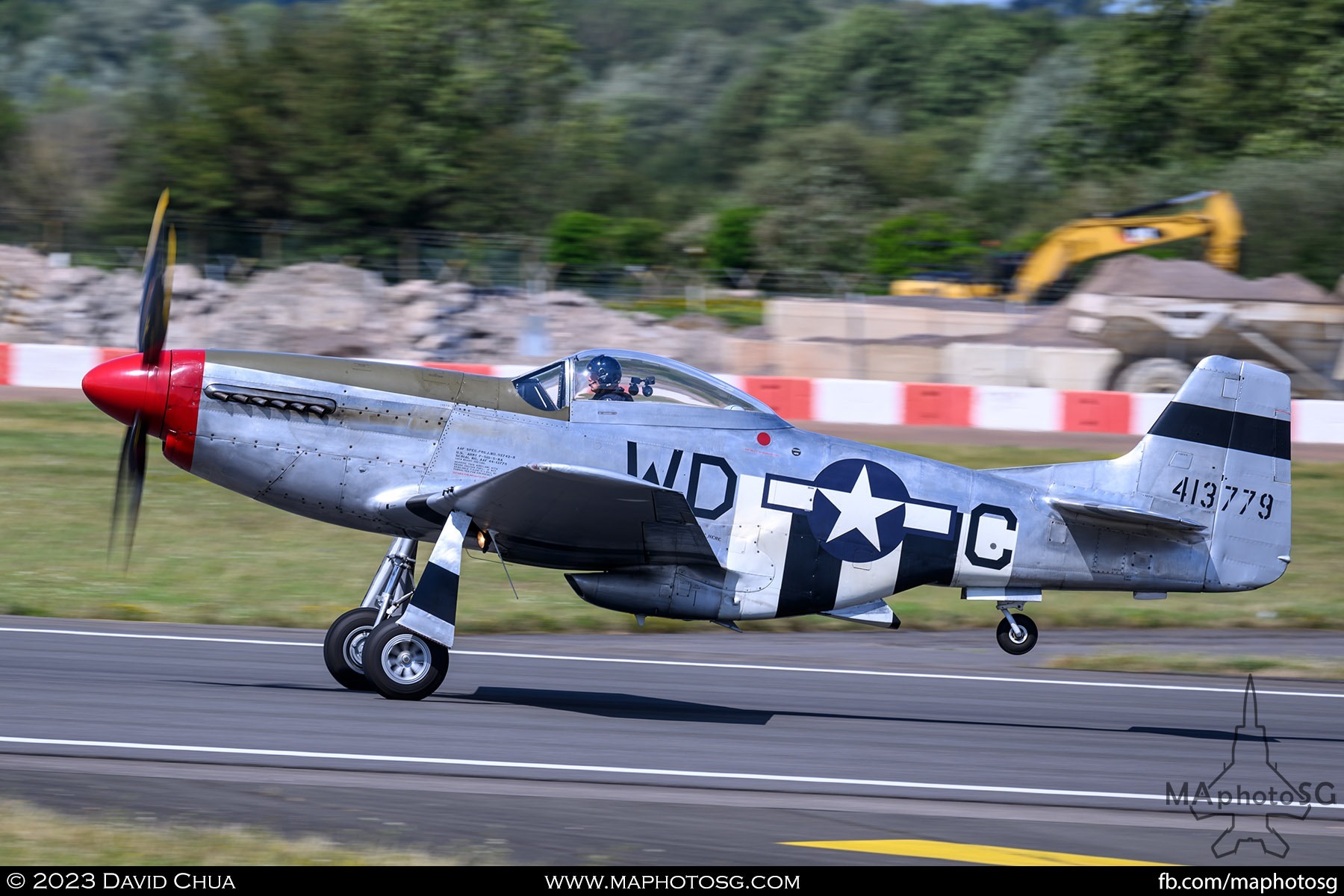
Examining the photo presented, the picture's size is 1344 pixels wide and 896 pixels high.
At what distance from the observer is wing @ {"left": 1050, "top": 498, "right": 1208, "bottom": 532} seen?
32.0 ft

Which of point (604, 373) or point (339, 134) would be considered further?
point (339, 134)

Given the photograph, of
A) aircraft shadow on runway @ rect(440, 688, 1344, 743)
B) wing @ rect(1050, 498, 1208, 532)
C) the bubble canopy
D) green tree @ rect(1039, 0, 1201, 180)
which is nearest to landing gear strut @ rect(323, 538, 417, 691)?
aircraft shadow on runway @ rect(440, 688, 1344, 743)

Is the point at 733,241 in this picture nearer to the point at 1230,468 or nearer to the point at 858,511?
Result: the point at 1230,468

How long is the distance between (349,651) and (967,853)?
4682 millimetres

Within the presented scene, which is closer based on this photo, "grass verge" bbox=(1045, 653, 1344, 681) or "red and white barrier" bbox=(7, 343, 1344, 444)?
"grass verge" bbox=(1045, 653, 1344, 681)

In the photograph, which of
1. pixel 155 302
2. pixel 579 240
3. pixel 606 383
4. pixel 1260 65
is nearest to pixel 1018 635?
pixel 606 383

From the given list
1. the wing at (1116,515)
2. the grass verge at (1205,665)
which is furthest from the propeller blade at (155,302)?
the grass verge at (1205,665)

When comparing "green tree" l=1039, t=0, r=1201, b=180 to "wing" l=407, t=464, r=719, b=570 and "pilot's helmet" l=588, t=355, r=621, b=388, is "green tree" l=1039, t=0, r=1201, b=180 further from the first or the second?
"wing" l=407, t=464, r=719, b=570

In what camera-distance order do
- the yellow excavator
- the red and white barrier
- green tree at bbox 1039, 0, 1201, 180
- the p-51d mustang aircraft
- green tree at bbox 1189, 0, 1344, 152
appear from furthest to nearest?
1. green tree at bbox 1039, 0, 1201, 180
2. green tree at bbox 1189, 0, 1344, 152
3. the yellow excavator
4. the red and white barrier
5. the p-51d mustang aircraft

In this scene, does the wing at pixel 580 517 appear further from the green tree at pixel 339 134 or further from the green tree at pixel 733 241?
the green tree at pixel 733 241

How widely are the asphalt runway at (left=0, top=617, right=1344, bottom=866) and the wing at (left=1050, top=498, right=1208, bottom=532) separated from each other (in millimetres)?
1496

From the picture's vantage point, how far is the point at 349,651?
386 inches
